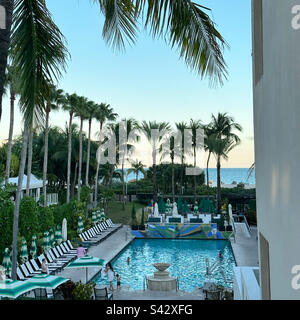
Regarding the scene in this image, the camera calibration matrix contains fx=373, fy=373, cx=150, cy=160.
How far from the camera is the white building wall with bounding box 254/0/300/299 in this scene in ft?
8.87

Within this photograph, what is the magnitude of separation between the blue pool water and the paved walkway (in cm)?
42

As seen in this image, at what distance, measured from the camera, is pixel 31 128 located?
482 cm

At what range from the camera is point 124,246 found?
21.5m

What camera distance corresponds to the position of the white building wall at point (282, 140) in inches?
106

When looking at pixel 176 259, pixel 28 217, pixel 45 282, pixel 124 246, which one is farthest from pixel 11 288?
pixel 124 246

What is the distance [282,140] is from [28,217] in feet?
46.2

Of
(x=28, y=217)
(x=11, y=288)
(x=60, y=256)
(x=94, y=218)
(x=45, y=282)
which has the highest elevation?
(x=28, y=217)

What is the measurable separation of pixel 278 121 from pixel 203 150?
34.3 m

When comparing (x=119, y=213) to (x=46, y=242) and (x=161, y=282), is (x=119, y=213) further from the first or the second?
(x=161, y=282)

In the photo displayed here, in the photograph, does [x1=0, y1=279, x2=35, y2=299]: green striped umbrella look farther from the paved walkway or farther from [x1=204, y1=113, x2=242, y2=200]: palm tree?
[x1=204, y1=113, x2=242, y2=200]: palm tree

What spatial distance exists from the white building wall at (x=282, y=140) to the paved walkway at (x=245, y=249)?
13660mm

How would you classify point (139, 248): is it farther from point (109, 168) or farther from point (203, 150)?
point (109, 168)

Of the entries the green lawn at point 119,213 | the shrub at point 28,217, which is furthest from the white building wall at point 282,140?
the green lawn at point 119,213
